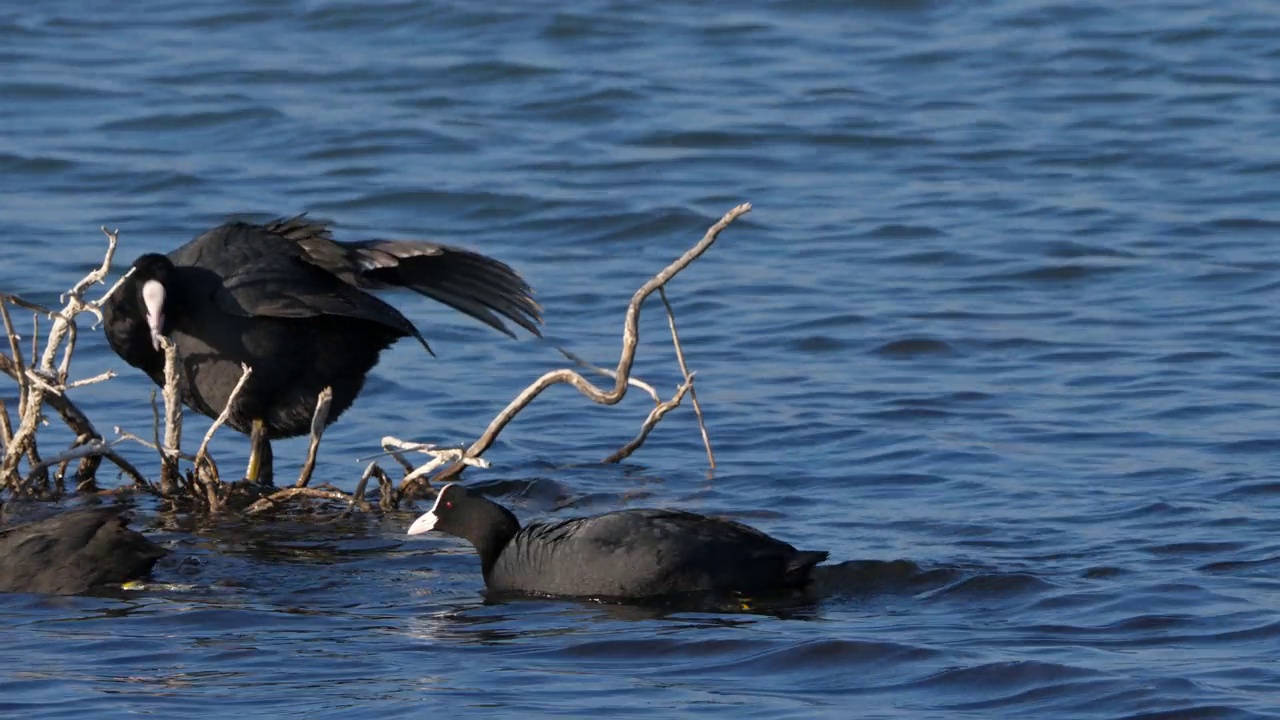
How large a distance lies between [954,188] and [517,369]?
430 centimetres

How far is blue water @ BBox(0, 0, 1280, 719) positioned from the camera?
602 cm

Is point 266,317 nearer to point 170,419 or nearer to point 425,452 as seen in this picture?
point 170,419

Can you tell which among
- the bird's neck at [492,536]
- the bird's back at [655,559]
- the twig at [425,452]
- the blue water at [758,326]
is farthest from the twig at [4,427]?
the bird's back at [655,559]

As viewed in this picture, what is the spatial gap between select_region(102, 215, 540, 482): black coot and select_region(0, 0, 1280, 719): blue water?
0.50 meters

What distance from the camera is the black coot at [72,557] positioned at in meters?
6.77

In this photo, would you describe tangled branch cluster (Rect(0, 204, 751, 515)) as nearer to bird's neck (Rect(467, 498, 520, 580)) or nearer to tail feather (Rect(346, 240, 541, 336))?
bird's neck (Rect(467, 498, 520, 580))

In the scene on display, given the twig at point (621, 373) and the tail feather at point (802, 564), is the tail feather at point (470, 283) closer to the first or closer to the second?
the twig at point (621, 373)

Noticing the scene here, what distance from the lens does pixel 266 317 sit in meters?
7.87

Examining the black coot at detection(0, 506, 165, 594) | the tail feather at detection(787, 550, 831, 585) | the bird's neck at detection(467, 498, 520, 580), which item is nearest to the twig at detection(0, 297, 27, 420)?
the black coot at detection(0, 506, 165, 594)

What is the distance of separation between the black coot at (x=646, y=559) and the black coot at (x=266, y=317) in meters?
1.43

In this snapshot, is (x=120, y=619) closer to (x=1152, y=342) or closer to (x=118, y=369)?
(x=118, y=369)

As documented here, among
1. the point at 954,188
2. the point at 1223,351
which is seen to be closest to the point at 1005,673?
the point at 1223,351

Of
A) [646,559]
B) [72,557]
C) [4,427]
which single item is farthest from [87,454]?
[646,559]

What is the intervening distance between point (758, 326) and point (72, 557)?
475 centimetres
